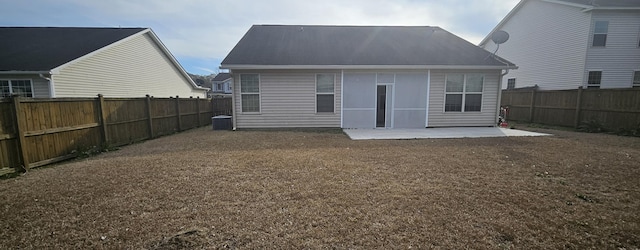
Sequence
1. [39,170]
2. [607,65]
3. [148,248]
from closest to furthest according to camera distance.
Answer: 1. [148,248]
2. [39,170]
3. [607,65]

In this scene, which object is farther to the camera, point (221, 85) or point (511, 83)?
point (221, 85)

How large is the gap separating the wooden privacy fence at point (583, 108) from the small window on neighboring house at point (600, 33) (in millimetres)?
5213

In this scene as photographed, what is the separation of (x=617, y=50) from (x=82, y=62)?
90.7 feet

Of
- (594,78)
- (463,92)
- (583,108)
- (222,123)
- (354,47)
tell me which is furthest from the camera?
(594,78)

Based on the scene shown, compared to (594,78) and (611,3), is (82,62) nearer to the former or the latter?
(594,78)

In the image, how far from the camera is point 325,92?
36.0ft

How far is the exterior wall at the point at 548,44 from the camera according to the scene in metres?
14.6

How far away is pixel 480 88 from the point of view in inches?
433

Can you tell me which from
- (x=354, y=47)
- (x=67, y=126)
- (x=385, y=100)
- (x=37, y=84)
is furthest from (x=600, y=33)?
(x=37, y=84)

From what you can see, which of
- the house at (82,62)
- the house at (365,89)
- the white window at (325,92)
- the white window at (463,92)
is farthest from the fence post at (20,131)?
the white window at (463,92)

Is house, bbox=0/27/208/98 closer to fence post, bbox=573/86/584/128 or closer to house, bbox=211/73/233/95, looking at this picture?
fence post, bbox=573/86/584/128

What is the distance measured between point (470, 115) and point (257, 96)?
9.27 m

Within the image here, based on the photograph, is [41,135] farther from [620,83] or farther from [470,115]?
[620,83]

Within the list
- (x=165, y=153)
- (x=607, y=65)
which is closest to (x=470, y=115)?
(x=607, y=65)
